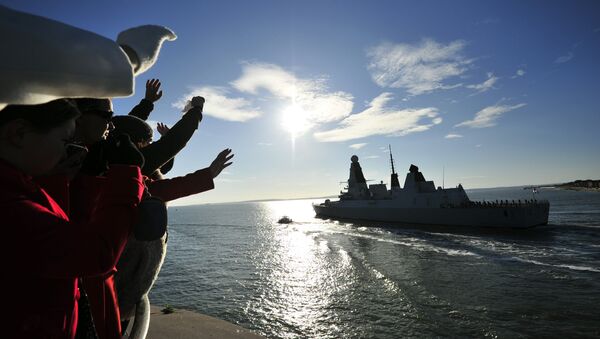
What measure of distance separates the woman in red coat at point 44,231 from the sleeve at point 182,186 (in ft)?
2.61

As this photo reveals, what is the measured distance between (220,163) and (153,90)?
3.43 ft

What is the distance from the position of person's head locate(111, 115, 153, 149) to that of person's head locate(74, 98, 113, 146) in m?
0.30

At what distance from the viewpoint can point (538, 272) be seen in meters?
14.9

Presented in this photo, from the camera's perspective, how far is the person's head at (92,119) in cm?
122

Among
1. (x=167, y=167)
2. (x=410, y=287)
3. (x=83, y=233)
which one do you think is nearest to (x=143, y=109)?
(x=167, y=167)

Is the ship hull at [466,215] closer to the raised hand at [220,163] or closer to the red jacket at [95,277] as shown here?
the raised hand at [220,163]

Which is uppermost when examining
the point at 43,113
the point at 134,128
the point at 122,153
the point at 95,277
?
the point at 134,128

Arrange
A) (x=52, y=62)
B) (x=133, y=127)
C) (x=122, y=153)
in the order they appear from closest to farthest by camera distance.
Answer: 1. (x=52, y=62)
2. (x=122, y=153)
3. (x=133, y=127)

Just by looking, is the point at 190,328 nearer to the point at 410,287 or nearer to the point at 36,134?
the point at 36,134

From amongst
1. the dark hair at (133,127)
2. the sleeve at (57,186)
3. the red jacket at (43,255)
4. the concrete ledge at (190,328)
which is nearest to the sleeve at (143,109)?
the dark hair at (133,127)

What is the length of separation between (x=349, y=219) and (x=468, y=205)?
1829 cm

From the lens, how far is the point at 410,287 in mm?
13750

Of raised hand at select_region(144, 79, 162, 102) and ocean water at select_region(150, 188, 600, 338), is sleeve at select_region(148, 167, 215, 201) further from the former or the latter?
ocean water at select_region(150, 188, 600, 338)

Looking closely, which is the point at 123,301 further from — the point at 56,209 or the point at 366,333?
the point at 366,333
